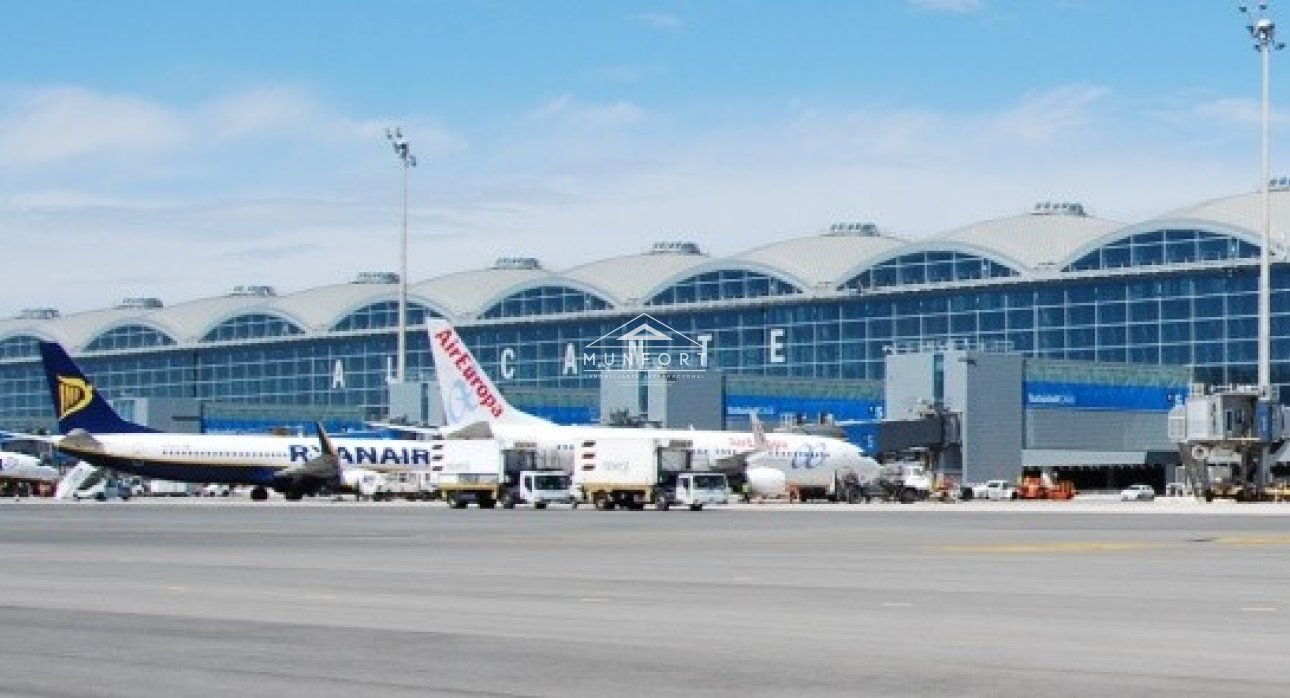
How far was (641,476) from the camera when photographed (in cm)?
9156

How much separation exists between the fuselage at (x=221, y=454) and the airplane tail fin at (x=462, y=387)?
54.0 feet

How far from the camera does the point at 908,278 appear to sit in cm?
15138

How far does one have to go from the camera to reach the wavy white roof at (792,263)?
5404 inches

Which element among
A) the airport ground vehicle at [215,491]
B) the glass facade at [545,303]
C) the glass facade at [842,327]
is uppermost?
the glass facade at [545,303]

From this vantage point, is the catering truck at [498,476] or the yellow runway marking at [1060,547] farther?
the catering truck at [498,476]

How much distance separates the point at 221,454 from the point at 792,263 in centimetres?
5648

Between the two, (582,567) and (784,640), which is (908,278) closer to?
(582,567)

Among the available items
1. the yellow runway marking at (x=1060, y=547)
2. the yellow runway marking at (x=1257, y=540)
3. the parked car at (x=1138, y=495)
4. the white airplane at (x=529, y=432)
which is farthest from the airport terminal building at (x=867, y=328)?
the yellow runway marking at (x=1060, y=547)

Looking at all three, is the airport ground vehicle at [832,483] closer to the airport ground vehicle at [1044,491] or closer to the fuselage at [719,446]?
the fuselage at [719,446]

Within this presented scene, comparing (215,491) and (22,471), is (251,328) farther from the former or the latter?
(22,471)

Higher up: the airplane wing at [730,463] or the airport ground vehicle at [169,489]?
the airplane wing at [730,463]

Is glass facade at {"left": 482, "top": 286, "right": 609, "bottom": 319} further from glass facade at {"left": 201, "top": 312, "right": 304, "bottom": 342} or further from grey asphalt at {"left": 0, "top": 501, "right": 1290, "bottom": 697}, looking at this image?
grey asphalt at {"left": 0, "top": 501, "right": 1290, "bottom": 697}

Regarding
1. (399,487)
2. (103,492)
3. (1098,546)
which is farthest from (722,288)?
(1098,546)

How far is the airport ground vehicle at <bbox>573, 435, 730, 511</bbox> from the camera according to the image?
91.7m
